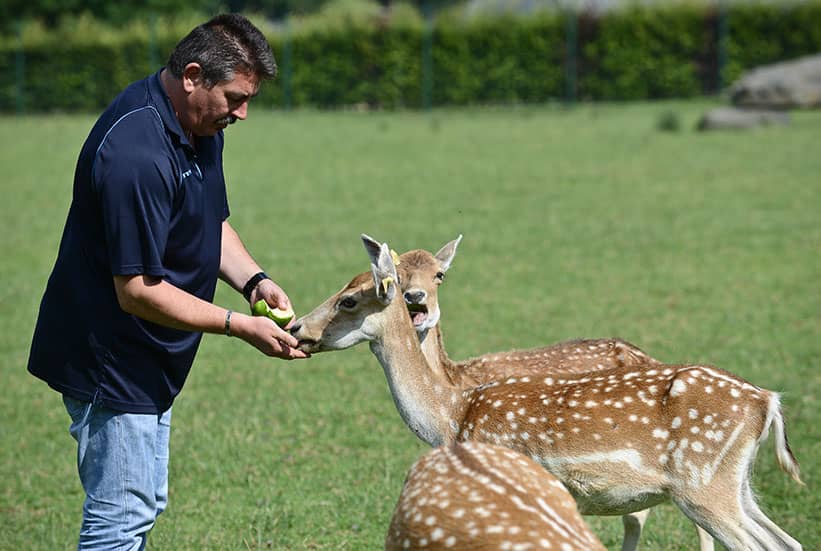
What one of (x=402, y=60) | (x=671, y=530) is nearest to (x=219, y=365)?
(x=671, y=530)

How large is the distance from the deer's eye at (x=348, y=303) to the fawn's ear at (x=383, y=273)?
0.42 feet

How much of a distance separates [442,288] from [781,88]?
1605 centimetres

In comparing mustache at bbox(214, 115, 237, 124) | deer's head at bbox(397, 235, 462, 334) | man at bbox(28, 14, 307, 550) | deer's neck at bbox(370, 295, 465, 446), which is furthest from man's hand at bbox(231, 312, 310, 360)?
deer's head at bbox(397, 235, 462, 334)

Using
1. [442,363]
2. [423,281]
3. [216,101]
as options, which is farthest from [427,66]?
[216,101]

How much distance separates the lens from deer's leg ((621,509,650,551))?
568 centimetres

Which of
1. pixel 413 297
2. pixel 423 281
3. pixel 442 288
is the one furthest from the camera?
pixel 442 288

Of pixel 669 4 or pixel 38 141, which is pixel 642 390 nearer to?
pixel 38 141

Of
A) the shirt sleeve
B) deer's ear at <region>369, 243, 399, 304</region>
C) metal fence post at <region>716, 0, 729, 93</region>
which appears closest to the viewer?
the shirt sleeve

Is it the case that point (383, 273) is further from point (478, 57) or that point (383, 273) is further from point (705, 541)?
point (478, 57)

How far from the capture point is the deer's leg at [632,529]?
5680mm

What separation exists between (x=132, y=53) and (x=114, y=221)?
32.6 metres

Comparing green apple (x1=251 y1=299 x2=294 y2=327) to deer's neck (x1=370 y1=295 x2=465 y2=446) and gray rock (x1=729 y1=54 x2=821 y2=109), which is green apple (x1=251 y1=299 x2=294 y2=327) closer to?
deer's neck (x1=370 y1=295 x2=465 y2=446)

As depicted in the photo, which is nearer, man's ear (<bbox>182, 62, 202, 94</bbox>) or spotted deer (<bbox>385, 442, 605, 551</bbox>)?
spotted deer (<bbox>385, 442, 605, 551</bbox>)

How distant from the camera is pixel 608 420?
15.8 ft
